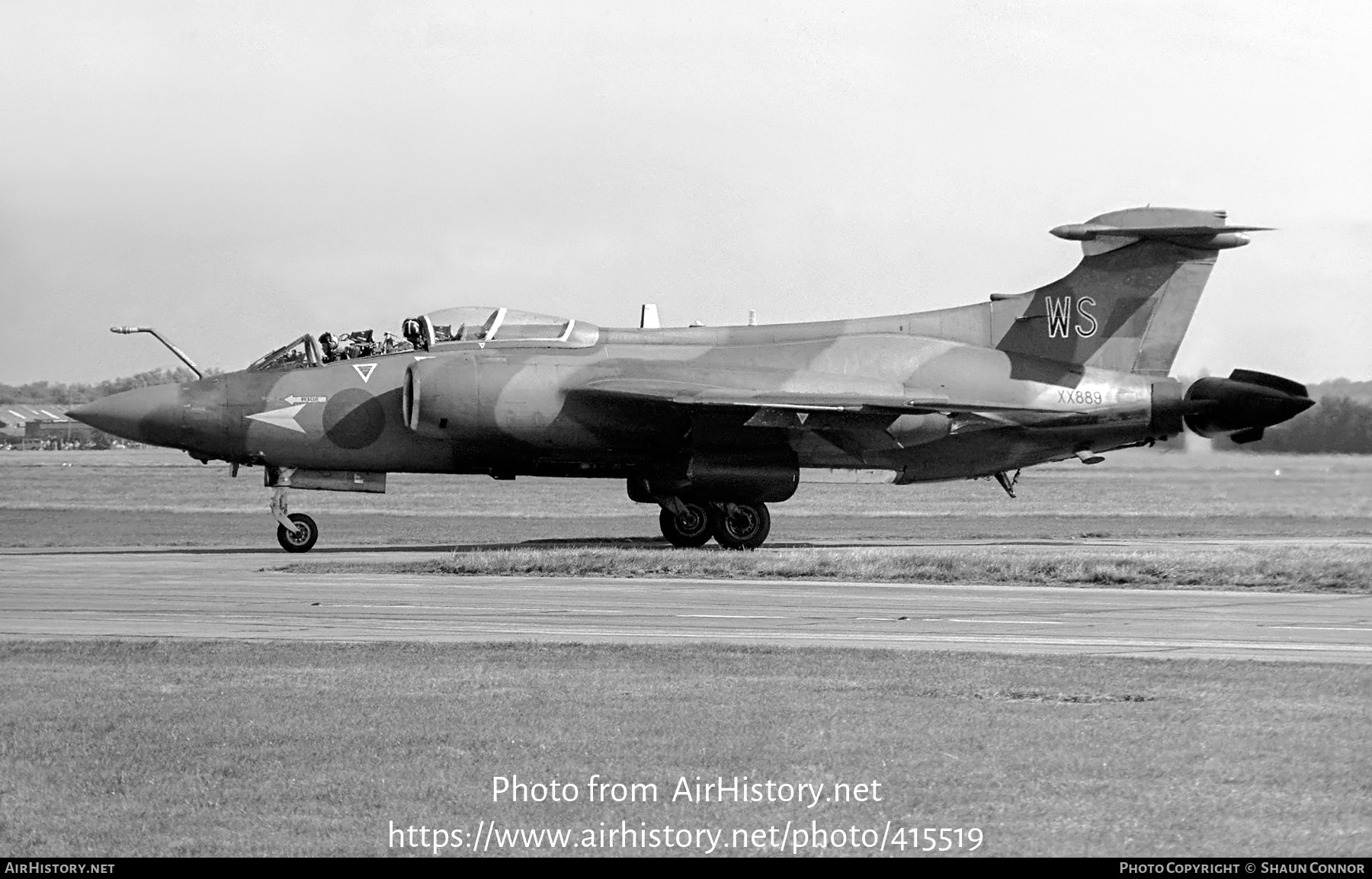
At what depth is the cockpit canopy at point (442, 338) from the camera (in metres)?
23.2

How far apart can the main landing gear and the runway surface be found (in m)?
5.00

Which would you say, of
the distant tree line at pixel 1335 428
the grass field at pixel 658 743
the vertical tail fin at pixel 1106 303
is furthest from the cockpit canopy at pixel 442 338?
the distant tree line at pixel 1335 428

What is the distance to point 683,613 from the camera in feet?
48.2

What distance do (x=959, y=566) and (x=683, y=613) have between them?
5.31 metres

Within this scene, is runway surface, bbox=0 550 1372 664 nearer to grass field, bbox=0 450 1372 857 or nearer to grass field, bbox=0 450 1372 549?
grass field, bbox=0 450 1372 857

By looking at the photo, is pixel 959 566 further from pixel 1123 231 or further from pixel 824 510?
pixel 824 510

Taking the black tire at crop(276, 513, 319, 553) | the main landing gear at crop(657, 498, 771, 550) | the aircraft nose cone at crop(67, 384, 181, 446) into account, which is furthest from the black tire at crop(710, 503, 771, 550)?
the aircraft nose cone at crop(67, 384, 181, 446)

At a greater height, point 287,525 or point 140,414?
point 140,414

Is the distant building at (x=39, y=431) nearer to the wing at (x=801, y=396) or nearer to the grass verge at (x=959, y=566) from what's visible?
the wing at (x=801, y=396)

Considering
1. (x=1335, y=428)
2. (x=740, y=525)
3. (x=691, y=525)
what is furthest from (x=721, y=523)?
(x=1335, y=428)

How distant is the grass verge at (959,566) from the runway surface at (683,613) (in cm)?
68

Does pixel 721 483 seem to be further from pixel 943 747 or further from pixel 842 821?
pixel 842 821

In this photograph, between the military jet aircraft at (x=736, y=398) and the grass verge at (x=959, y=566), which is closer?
the grass verge at (x=959, y=566)

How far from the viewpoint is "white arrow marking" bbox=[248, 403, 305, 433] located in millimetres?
22609
